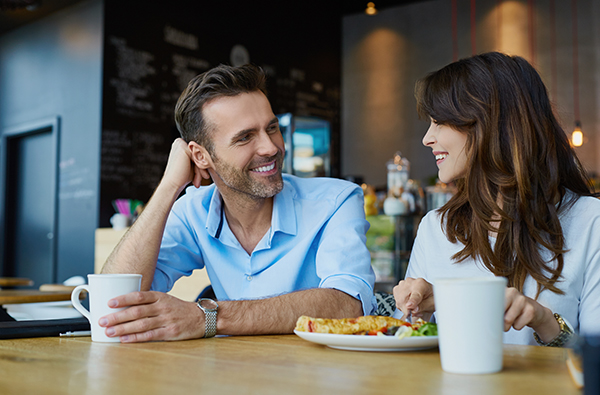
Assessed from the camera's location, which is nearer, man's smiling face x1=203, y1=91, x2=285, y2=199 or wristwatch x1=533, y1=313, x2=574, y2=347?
wristwatch x1=533, y1=313, x2=574, y2=347

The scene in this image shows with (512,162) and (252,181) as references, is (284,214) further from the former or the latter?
(512,162)

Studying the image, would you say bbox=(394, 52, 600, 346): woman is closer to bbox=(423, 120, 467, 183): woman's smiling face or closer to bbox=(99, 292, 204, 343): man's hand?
bbox=(423, 120, 467, 183): woman's smiling face

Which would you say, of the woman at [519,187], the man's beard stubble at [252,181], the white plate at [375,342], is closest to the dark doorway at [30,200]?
the man's beard stubble at [252,181]

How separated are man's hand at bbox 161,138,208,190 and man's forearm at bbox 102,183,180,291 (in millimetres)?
70

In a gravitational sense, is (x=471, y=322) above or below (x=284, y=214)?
below

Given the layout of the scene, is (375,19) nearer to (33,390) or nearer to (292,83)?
(292,83)

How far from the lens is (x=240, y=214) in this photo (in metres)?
1.62

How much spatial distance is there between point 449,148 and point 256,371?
882 millimetres

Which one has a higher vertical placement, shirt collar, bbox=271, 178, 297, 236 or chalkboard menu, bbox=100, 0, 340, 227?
chalkboard menu, bbox=100, 0, 340, 227

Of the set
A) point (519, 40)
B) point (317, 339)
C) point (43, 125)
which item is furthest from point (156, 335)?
point (519, 40)

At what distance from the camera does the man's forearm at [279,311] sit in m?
1.11

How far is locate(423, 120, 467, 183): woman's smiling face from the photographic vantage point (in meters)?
1.41

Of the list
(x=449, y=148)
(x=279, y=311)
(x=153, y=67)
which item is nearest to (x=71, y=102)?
(x=153, y=67)

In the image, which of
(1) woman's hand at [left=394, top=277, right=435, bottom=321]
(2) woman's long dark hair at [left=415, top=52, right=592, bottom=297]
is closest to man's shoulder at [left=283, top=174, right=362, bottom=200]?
(2) woman's long dark hair at [left=415, top=52, right=592, bottom=297]
